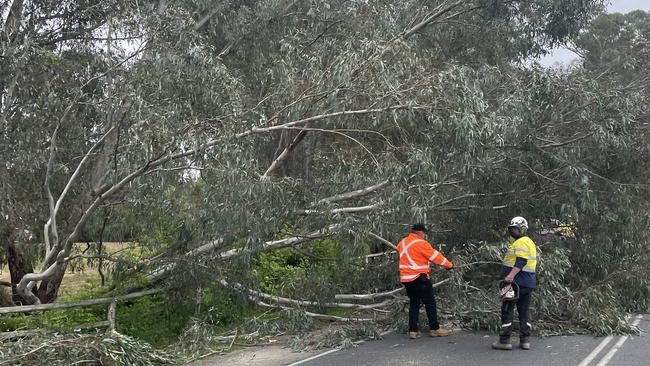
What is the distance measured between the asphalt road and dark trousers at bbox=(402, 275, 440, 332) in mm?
223

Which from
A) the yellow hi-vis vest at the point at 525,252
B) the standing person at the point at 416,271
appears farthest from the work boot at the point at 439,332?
the yellow hi-vis vest at the point at 525,252

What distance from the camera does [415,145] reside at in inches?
368

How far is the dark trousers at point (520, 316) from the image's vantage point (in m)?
8.04

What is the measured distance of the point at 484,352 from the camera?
8062mm

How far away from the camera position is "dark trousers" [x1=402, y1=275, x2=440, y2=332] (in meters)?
8.85

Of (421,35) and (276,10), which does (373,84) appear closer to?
(276,10)

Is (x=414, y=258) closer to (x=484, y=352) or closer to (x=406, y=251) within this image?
(x=406, y=251)

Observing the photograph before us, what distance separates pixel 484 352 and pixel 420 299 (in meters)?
1.21

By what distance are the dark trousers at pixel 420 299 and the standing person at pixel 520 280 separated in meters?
0.99

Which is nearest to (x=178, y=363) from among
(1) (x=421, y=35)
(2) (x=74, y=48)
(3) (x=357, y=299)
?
(3) (x=357, y=299)

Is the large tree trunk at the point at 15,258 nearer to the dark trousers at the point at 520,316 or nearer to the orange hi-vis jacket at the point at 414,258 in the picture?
the orange hi-vis jacket at the point at 414,258

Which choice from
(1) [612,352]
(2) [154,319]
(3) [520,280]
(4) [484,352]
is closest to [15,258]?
(2) [154,319]

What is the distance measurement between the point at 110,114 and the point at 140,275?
260 cm

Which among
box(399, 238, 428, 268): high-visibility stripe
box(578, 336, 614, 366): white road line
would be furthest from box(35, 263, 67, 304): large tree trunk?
box(578, 336, 614, 366): white road line
